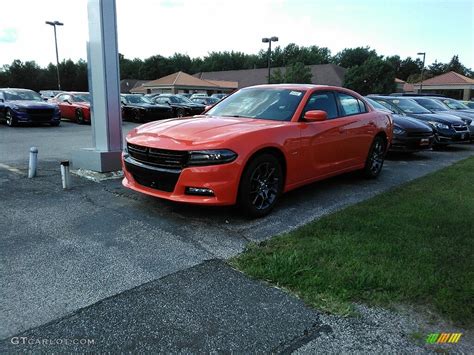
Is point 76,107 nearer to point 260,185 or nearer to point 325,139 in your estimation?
point 325,139

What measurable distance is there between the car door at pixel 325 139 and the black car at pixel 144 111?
1344 centimetres

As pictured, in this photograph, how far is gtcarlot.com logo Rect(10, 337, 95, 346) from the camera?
2.42 m

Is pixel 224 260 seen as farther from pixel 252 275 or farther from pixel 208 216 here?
pixel 208 216

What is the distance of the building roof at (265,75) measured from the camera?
6925 centimetres

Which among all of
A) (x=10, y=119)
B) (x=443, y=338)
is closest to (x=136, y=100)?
(x=10, y=119)

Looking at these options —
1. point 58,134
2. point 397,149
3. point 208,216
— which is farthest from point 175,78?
point 208,216

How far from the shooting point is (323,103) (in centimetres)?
584

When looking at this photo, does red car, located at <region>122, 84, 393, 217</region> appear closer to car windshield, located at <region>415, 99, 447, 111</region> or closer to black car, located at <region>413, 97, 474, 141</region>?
black car, located at <region>413, 97, 474, 141</region>

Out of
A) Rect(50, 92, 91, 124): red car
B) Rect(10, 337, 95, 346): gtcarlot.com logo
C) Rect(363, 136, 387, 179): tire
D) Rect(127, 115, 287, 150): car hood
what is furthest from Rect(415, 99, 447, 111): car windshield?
Rect(10, 337, 95, 346): gtcarlot.com logo

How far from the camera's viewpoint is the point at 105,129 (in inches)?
266

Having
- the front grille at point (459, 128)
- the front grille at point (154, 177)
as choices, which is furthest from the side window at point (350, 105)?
the front grille at point (459, 128)

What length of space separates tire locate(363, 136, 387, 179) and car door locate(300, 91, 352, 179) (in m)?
0.83

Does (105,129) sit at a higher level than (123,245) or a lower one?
higher

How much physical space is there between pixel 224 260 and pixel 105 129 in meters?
4.04
